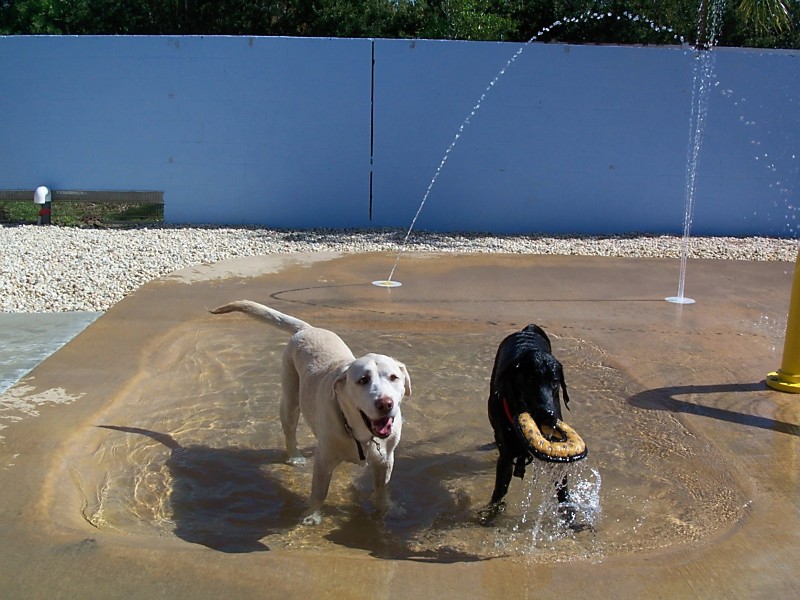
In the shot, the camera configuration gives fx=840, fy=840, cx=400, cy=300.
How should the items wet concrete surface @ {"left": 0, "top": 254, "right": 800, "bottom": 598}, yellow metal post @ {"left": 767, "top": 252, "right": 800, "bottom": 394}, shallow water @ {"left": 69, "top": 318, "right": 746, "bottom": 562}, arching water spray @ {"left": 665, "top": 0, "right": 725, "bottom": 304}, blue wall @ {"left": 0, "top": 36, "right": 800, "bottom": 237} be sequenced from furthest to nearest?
arching water spray @ {"left": 665, "top": 0, "right": 725, "bottom": 304} → blue wall @ {"left": 0, "top": 36, "right": 800, "bottom": 237} → yellow metal post @ {"left": 767, "top": 252, "right": 800, "bottom": 394} → shallow water @ {"left": 69, "top": 318, "right": 746, "bottom": 562} → wet concrete surface @ {"left": 0, "top": 254, "right": 800, "bottom": 598}

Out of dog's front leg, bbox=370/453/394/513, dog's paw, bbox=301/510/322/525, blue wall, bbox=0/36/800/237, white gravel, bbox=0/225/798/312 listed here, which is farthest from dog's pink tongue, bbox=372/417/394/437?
blue wall, bbox=0/36/800/237

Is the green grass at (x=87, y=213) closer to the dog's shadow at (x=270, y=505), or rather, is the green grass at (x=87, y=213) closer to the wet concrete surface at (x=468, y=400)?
the wet concrete surface at (x=468, y=400)

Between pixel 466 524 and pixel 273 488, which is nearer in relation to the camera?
pixel 466 524

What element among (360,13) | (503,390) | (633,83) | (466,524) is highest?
(360,13)

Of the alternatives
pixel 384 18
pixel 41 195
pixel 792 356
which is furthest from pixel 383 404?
pixel 384 18

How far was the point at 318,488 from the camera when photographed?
445 centimetres

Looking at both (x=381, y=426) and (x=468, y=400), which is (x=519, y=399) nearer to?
(x=381, y=426)

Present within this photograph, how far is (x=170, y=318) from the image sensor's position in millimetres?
8031

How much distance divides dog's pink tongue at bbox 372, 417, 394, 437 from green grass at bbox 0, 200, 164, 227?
1082 cm

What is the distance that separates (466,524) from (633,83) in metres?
11.1

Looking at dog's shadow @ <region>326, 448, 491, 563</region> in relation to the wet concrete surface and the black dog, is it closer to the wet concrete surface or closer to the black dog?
the wet concrete surface

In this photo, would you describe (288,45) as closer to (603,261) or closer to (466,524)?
(603,261)

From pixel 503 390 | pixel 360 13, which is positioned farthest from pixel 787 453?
pixel 360 13

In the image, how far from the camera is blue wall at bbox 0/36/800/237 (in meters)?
13.5
